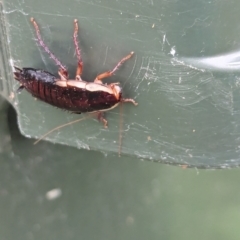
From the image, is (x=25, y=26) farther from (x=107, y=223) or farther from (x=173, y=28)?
(x=107, y=223)

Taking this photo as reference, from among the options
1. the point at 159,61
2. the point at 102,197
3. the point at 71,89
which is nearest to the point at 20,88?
the point at 71,89

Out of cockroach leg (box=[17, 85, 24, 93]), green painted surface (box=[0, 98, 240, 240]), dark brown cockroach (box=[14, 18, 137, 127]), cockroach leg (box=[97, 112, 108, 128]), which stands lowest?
green painted surface (box=[0, 98, 240, 240])

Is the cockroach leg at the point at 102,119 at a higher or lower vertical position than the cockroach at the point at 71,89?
lower

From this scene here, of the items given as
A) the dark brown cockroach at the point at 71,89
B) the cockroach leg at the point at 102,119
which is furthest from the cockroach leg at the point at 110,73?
the cockroach leg at the point at 102,119

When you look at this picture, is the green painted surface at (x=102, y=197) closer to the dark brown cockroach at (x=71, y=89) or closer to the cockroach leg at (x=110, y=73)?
the dark brown cockroach at (x=71, y=89)

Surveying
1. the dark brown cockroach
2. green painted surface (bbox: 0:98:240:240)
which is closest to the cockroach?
the dark brown cockroach

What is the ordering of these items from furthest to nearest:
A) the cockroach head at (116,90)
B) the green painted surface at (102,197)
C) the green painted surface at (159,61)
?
the green painted surface at (102,197) → the cockroach head at (116,90) → the green painted surface at (159,61)

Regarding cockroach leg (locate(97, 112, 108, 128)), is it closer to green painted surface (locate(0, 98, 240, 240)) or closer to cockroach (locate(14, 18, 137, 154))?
cockroach (locate(14, 18, 137, 154))

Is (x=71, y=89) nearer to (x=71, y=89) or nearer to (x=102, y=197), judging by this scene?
(x=71, y=89)

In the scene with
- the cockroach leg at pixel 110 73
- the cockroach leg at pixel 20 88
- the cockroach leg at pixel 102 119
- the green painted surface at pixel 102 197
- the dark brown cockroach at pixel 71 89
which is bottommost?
the green painted surface at pixel 102 197
